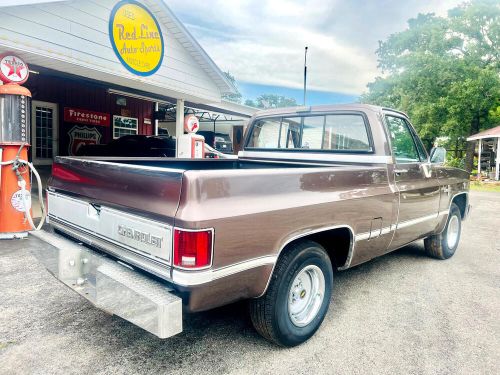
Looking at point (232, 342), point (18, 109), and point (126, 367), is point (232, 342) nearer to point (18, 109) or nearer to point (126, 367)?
point (126, 367)

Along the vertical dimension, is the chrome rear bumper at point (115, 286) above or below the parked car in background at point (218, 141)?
below

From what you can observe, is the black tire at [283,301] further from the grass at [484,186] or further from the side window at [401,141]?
the grass at [484,186]

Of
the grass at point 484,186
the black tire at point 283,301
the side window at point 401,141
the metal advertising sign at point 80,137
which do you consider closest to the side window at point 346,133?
the side window at point 401,141

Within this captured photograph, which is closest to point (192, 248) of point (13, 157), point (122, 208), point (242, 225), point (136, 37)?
point (242, 225)

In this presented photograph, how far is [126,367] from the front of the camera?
245 centimetres

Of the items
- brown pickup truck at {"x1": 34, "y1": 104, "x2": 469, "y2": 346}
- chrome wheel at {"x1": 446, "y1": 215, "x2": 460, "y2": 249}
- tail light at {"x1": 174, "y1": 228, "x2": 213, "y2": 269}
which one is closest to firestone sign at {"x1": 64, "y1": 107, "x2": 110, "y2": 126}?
brown pickup truck at {"x1": 34, "y1": 104, "x2": 469, "y2": 346}

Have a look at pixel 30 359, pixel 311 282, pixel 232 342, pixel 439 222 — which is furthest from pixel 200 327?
pixel 439 222

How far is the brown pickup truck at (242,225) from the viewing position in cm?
206

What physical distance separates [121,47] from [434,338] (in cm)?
812

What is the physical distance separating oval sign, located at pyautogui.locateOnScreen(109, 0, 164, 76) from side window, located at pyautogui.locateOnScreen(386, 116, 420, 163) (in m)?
6.55

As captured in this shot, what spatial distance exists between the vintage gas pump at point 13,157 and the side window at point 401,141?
4.48 metres

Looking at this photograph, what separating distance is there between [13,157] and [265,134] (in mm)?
3531

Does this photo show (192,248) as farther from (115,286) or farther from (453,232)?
(453,232)

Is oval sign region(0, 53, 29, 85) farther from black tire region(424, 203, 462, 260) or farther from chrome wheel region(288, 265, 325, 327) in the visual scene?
black tire region(424, 203, 462, 260)
